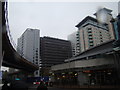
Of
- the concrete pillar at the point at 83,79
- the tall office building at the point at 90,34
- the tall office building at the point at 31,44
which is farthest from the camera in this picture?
the tall office building at the point at 31,44

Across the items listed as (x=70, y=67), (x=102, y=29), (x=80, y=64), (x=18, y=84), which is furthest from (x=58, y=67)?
(x=102, y=29)

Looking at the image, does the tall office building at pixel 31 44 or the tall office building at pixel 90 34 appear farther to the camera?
the tall office building at pixel 31 44

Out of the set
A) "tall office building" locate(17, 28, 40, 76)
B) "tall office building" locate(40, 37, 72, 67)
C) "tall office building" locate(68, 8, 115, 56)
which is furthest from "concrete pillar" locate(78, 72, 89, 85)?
"tall office building" locate(17, 28, 40, 76)

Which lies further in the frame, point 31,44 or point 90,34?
point 31,44

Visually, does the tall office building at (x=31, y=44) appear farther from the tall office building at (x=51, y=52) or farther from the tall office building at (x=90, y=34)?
the tall office building at (x=90, y=34)

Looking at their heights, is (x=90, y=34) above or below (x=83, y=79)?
above

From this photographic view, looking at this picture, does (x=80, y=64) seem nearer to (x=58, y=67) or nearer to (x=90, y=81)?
(x=90, y=81)

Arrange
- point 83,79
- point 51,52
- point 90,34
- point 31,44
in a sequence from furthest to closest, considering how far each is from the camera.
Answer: point 31,44, point 51,52, point 90,34, point 83,79

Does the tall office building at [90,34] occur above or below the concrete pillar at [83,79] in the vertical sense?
above

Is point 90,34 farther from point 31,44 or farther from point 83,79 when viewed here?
point 83,79

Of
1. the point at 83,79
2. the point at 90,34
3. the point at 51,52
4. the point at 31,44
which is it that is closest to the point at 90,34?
the point at 90,34

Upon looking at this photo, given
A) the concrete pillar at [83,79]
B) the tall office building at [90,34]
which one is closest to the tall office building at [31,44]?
the tall office building at [90,34]

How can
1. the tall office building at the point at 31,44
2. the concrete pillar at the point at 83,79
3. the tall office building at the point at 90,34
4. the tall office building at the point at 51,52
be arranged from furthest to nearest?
the tall office building at the point at 31,44
the tall office building at the point at 51,52
the tall office building at the point at 90,34
the concrete pillar at the point at 83,79

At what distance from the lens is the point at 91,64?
113 feet
